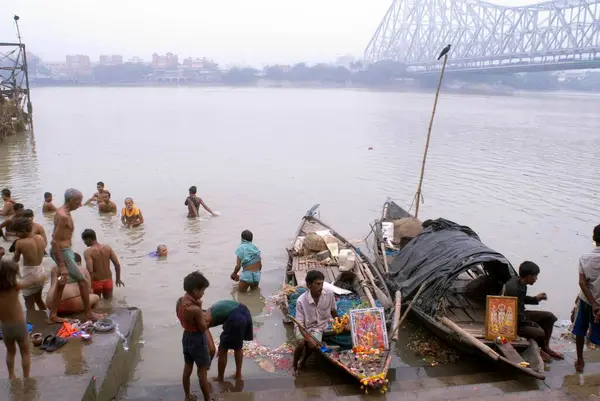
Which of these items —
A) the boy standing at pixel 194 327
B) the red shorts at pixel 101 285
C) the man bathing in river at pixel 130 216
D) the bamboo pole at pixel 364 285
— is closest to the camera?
the boy standing at pixel 194 327

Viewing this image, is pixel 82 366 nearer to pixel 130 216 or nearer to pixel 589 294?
pixel 589 294

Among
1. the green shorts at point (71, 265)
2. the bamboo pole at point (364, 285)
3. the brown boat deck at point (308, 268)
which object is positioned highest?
the green shorts at point (71, 265)

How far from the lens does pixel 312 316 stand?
16.5 ft

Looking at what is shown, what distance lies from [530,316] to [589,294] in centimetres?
84

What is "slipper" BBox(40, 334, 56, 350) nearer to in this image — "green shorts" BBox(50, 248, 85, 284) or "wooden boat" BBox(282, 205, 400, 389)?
"green shorts" BBox(50, 248, 85, 284)

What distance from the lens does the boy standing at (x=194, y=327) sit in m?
3.89

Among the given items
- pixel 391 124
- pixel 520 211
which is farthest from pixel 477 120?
pixel 520 211

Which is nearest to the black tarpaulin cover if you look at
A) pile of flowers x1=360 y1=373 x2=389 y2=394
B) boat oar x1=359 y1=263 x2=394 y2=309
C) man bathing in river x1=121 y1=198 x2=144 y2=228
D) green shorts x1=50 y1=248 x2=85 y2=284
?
boat oar x1=359 y1=263 x2=394 y2=309

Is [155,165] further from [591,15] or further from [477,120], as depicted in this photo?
[591,15]

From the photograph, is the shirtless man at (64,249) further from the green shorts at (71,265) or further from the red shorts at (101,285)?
the red shorts at (101,285)

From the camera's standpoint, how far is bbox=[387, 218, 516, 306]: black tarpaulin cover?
5699 millimetres

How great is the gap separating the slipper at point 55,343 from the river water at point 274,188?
0.95m

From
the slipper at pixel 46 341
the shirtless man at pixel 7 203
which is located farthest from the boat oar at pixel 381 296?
the shirtless man at pixel 7 203

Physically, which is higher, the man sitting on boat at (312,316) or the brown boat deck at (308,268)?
the man sitting on boat at (312,316)
